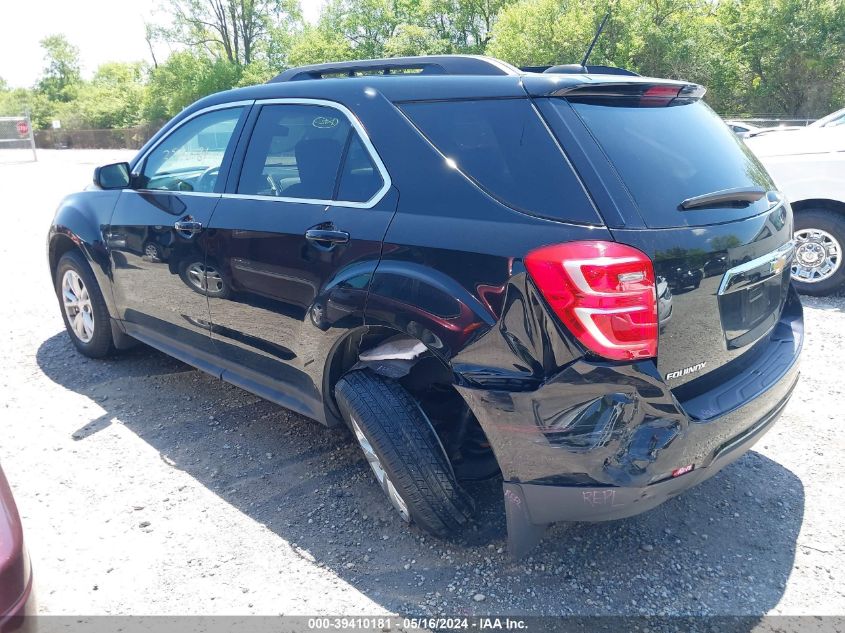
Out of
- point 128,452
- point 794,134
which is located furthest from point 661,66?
point 128,452

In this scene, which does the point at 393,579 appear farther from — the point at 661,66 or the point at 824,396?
the point at 661,66

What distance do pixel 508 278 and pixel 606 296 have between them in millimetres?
332

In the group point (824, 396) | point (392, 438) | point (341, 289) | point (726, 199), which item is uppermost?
point (726, 199)

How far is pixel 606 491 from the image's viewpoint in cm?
218

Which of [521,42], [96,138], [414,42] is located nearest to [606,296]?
[521,42]

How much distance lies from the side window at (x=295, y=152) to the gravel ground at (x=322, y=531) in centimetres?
142

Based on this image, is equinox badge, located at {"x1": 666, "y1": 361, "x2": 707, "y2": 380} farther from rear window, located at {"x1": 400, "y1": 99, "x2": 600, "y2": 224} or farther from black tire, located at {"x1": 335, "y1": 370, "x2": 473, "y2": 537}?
black tire, located at {"x1": 335, "y1": 370, "x2": 473, "y2": 537}

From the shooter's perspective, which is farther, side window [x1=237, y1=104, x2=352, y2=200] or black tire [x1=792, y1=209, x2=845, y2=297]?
black tire [x1=792, y1=209, x2=845, y2=297]

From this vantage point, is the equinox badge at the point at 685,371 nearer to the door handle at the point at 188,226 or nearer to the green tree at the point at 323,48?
the door handle at the point at 188,226

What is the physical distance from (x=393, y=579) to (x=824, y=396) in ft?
9.92

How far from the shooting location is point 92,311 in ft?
15.0

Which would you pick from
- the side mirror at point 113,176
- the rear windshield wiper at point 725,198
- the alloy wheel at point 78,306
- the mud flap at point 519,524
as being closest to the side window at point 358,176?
the rear windshield wiper at point 725,198

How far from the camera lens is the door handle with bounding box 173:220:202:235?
3.49 meters

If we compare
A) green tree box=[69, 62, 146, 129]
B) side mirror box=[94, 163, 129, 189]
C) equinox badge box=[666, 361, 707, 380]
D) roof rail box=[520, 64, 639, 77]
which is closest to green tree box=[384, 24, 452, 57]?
green tree box=[69, 62, 146, 129]
